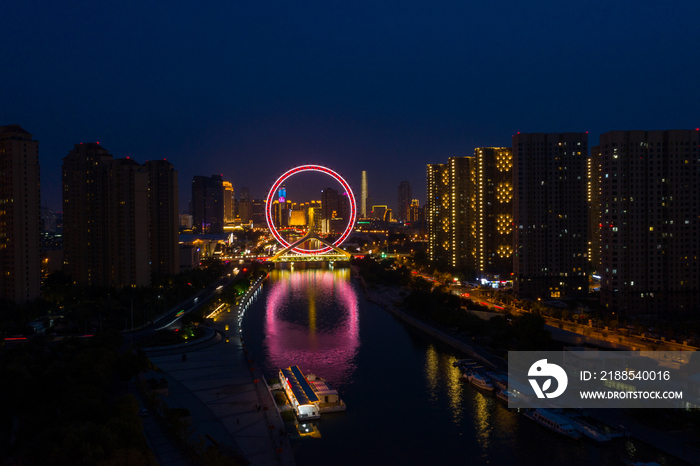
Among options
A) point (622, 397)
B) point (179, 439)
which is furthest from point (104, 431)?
point (622, 397)

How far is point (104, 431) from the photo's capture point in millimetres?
7145

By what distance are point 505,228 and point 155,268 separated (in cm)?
1704

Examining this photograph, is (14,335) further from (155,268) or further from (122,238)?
(155,268)

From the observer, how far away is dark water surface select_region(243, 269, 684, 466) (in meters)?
8.45

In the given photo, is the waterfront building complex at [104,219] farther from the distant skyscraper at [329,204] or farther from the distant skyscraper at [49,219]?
the distant skyscraper at [329,204]

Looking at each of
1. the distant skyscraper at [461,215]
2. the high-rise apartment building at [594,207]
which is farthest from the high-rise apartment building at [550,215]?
the distant skyscraper at [461,215]

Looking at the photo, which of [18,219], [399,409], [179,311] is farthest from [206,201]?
[399,409]

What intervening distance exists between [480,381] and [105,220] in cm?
1712

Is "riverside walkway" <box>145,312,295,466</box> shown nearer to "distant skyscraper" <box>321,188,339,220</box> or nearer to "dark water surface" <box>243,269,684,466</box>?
"dark water surface" <box>243,269,684,466</box>

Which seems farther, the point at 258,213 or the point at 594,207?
the point at 258,213

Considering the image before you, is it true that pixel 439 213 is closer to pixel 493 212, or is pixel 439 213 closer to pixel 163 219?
pixel 493 212

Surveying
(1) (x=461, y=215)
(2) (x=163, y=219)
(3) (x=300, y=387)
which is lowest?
(3) (x=300, y=387)

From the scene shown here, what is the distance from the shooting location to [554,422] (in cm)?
913

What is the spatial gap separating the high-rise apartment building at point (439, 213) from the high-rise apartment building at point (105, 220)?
1672 cm
